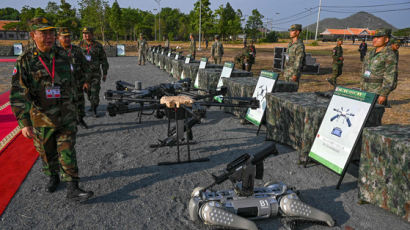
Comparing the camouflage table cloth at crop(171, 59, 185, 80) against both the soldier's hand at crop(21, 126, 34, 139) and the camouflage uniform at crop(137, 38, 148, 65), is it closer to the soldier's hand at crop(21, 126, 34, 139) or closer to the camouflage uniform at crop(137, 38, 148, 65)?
the camouflage uniform at crop(137, 38, 148, 65)

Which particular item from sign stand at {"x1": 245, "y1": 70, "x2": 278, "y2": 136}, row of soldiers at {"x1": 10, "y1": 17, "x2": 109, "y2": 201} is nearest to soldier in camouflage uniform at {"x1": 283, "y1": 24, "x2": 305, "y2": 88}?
sign stand at {"x1": 245, "y1": 70, "x2": 278, "y2": 136}

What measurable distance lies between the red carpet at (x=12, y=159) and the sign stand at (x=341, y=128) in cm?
437

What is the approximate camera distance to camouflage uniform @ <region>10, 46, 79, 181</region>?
309 cm

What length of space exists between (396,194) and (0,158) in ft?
19.9

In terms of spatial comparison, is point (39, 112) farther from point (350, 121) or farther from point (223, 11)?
point (223, 11)

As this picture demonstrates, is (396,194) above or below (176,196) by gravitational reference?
above

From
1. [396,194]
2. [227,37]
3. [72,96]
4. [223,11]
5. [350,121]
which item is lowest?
[396,194]

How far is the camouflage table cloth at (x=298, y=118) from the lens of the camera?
418 centimetres

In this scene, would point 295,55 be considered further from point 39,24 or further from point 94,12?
point 94,12

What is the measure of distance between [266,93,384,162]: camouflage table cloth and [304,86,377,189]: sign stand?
0.75 ft

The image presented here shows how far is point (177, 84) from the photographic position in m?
5.97

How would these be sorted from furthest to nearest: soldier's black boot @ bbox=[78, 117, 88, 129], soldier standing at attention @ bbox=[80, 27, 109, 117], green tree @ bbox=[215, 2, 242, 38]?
green tree @ bbox=[215, 2, 242, 38], soldier standing at attention @ bbox=[80, 27, 109, 117], soldier's black boot @ bbox=[78, 117, 88, 129]

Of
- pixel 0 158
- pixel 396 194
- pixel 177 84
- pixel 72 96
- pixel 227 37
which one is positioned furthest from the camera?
Result: pixel 227 37

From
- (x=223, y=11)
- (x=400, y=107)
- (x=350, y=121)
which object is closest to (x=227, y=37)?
(x=223, y=11)
